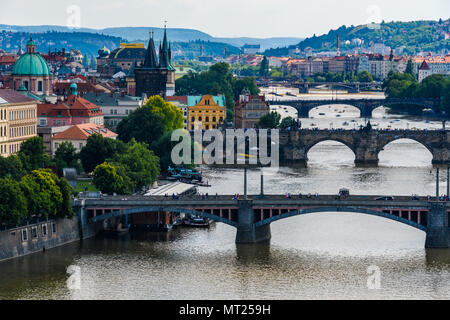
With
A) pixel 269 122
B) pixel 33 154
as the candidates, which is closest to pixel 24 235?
pixel 33 154

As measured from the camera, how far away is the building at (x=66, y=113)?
10344 cm

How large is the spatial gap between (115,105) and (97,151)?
3123cm

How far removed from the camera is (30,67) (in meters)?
118

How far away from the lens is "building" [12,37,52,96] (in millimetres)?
117375

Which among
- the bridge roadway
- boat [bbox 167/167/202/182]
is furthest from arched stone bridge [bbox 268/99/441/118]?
the bridge roadway

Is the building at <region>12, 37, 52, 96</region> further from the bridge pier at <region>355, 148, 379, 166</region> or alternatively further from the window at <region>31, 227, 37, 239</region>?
the window at <region>31, 227, 37, 239</region>

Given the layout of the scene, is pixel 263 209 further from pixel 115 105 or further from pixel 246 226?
pixel 115 105

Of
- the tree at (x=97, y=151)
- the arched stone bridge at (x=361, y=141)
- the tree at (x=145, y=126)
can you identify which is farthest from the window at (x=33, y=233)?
the arched stone bridge at (x=361, y=141)

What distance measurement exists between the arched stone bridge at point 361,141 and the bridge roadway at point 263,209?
43306mm

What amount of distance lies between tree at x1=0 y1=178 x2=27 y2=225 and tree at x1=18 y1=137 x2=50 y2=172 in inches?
619

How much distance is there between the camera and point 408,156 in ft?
376
